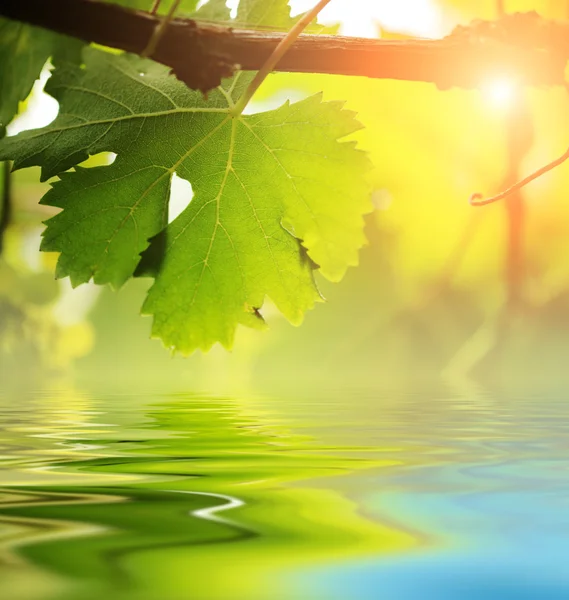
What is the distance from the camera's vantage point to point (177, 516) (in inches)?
56.7

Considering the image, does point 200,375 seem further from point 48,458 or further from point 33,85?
point 33,85

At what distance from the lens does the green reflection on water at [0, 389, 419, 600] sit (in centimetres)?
104

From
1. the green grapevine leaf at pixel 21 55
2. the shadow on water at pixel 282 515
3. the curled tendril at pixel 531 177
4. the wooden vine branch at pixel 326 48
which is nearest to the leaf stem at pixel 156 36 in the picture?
the wooden vine branch at pixel 326 48

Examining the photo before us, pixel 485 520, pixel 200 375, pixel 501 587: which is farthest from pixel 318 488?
pixel 200 375

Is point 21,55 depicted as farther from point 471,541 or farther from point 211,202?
point 471,541

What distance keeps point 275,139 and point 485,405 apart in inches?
172

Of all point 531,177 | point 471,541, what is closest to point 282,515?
point 471,541

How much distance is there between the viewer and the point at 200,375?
13.4 meters

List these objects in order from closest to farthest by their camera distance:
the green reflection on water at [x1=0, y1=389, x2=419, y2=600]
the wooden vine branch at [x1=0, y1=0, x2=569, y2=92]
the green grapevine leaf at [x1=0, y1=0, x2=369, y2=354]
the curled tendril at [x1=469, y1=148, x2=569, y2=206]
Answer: the wooden vine branch at [x1=0, y1=0, x2=569, y2=92], the curled tendril at [x1=469, y1=148, x2=569, y2=206], the green grapevine leaf at [x1=0, y1=0, x2=369, y2=354], the green reflection on water at [x1=0, y1=389, x2=419, y2=600]

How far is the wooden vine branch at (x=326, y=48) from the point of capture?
0.58 m

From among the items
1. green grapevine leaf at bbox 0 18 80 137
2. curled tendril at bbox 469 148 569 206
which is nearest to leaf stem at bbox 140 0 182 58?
green grapevine leaf at bbox 0 18 80 137

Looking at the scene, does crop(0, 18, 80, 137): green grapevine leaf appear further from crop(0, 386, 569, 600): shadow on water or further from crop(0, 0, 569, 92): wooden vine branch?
crop(0, 386, 569, 600): shadow on water

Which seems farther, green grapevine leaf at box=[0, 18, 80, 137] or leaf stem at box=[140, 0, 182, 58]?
green grapevine leaf at box=[0, 18, 80, 137]

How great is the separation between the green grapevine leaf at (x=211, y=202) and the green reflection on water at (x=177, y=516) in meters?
0.33
